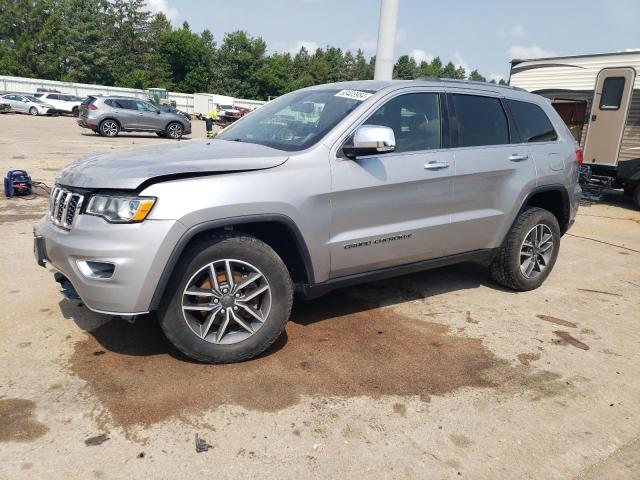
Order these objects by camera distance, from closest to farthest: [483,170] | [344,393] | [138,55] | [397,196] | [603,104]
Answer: [344,393]
[397,196]
[483,170]
[603,104]
[138,55]

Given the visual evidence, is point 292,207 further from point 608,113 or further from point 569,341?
point 608,113

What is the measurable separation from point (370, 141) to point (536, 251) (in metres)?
2.51

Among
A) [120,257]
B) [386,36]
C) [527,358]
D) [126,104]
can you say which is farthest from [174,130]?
[527,358]

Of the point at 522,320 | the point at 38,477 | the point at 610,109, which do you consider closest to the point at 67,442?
the point at 38,477

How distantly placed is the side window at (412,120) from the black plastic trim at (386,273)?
2.97 feet

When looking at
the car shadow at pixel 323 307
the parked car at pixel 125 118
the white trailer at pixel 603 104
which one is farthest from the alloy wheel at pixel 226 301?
the parked car at pixel 125 118

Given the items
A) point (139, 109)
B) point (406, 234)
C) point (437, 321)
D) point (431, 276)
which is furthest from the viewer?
point (139, 109)

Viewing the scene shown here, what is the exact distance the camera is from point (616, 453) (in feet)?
8.84

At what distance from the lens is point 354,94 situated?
3936 millimetres

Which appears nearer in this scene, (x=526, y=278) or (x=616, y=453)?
(x=616, y=453)

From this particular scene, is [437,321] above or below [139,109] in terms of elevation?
below

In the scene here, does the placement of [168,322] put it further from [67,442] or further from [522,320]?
[522,320]

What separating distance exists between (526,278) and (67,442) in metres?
4.06

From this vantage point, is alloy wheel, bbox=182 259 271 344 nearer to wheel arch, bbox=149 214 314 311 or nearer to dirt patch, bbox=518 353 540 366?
wheel arch, bbox=149 214 314 311
